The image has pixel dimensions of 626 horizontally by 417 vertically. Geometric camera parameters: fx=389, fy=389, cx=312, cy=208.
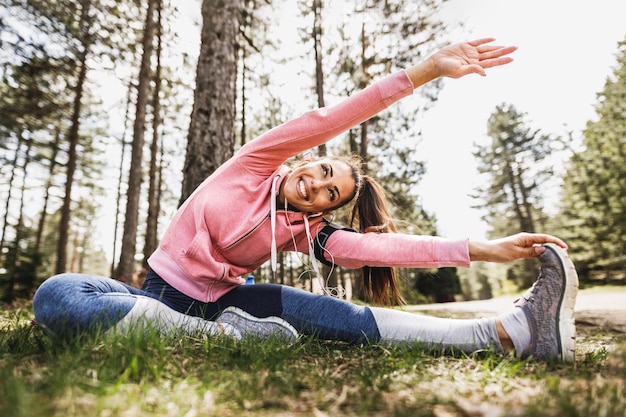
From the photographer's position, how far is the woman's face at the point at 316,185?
2.41 metres

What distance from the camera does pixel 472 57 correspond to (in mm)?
2324

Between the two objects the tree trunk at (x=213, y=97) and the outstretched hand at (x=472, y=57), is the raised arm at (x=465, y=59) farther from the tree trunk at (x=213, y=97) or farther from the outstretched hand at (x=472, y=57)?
the tree trunk at (x=213, y=97)

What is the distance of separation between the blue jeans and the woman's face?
1.78ft

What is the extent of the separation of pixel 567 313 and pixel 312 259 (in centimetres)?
138

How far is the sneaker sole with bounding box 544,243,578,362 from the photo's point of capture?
1.76 meters

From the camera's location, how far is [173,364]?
145 centimetres

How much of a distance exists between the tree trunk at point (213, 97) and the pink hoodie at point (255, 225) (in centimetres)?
134

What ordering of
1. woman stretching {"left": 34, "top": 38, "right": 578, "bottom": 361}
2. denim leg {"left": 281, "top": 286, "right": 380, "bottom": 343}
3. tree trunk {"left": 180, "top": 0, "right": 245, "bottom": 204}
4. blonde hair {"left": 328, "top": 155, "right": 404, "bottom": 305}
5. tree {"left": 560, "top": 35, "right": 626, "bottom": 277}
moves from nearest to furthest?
woman stretching {"left": 34, "top": 38, "right": 578, "bottom": 361} → denim leg {"left": 281, "top": 286, "right": 380, "bottom": 343} → blonde hair {"left": 328, "top": 155, "right": 404, "bottom": 305} → tree trunk {"left": 180, "top": 0, "right": 245, "bottom": 204} → tree {"left": 560, "top": 35, "right": 626, "bottom": 277}

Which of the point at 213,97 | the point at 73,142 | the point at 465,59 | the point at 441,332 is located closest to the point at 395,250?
the point at 441,332

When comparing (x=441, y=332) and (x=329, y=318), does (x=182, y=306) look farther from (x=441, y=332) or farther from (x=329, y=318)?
(x=441, y=332)

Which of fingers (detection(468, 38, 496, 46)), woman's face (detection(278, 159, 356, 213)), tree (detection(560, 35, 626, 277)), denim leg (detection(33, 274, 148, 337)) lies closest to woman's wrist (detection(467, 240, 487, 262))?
woman's face (detection(278, 159, 356, 213))

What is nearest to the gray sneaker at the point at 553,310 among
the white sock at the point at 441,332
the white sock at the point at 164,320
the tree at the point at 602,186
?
the white sock at the point at 441,332

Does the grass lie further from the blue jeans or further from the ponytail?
the ponytail

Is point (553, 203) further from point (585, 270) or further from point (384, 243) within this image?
point (384, 243)
